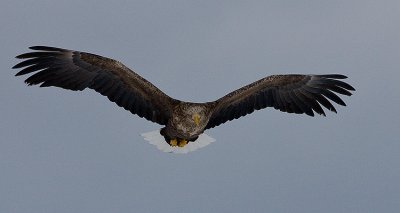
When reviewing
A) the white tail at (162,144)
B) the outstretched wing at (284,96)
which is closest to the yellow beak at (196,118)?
the outstretched wing at (284,96)

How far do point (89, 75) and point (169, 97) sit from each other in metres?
1.36

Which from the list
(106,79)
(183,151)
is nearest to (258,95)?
(183,151)

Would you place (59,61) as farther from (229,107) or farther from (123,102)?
(229,107)

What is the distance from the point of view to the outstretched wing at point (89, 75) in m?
14.4

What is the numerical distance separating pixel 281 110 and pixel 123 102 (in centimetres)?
280

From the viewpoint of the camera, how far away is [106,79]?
571 inches

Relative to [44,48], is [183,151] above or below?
below

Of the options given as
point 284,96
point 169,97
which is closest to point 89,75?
point 169,97

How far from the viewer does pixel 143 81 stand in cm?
1450

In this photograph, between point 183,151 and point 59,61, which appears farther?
point 183,151

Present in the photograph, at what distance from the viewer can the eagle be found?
47.3 feet

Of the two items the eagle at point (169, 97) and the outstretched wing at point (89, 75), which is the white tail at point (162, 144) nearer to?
the eagle at point (169, 97)

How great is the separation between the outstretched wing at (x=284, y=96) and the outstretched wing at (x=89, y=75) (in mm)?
1144

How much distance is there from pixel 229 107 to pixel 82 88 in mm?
2609
